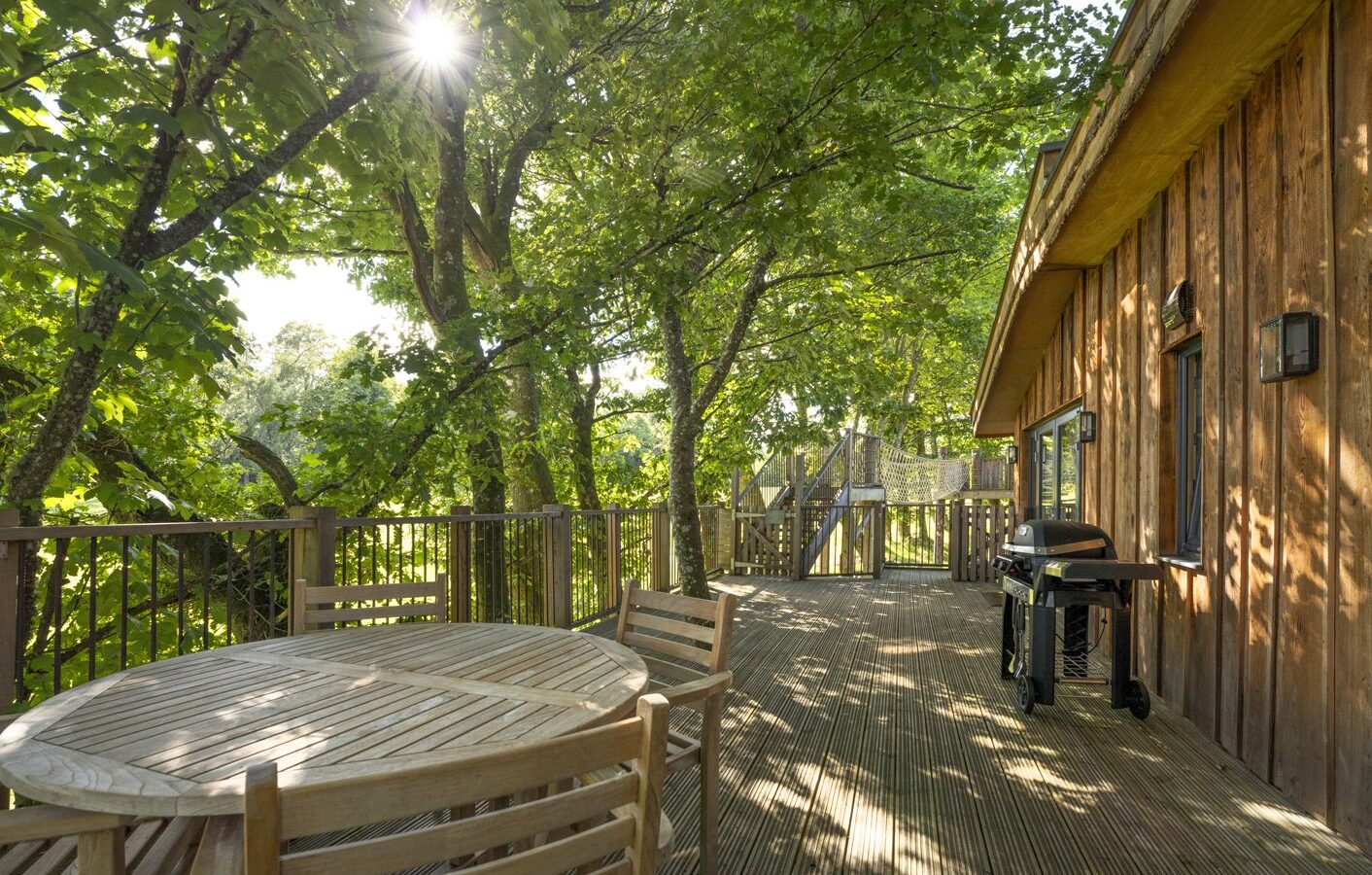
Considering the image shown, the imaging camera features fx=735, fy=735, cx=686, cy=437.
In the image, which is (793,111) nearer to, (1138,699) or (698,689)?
(698,689)

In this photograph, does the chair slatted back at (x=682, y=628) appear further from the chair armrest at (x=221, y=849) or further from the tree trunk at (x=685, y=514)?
the tree trunk at (x=685, y=514)

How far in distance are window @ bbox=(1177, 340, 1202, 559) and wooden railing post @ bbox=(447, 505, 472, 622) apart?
14.3 ft

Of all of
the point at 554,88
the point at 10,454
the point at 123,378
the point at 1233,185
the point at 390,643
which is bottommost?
the point at 390,643

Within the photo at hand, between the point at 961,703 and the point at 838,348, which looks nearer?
the point at 961,703

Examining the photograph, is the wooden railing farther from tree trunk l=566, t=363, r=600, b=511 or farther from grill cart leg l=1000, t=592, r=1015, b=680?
grill cart leg l=1000, t=592, r=1015, b=680

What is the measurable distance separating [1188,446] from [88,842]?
4878mm

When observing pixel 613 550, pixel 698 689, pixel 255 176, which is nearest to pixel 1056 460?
pixel 613 550

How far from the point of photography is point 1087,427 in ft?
18.8

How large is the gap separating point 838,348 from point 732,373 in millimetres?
2927

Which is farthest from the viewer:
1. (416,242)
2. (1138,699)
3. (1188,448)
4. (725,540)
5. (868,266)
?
(725,540)

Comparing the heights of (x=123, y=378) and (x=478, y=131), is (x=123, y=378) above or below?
below

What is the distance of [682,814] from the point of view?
280cm

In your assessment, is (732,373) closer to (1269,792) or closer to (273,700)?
(1269,792)

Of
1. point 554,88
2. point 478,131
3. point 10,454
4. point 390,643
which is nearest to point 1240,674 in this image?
point 390,643
